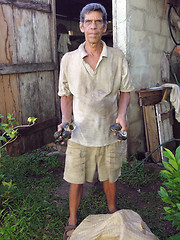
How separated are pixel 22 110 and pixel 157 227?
246 centimetres

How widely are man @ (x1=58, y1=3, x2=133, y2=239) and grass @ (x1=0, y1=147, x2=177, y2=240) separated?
0.33m

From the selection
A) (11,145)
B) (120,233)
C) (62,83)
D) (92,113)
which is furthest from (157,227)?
(11,145)

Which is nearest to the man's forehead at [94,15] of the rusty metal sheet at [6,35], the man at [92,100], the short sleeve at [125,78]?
the man at [92,100]

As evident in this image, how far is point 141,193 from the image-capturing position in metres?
3.40

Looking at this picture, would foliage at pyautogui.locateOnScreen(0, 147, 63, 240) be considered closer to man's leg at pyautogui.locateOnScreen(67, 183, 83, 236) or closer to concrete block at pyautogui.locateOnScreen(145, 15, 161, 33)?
man's leg at pyautogui.locateOnScreen(67, 183, 83, 236)

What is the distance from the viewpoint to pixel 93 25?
2.22 m

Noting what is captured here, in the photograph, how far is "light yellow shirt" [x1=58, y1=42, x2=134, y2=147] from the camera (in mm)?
2342

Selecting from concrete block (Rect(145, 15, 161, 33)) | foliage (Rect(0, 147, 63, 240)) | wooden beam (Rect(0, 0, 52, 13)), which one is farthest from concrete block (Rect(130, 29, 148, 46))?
foliage (Rect(0, 147, 63, 240))

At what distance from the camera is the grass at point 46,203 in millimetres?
2604

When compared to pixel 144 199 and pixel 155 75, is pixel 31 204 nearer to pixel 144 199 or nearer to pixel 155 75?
pixel 144 199

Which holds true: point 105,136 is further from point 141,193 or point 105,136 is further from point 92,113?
point 141,193

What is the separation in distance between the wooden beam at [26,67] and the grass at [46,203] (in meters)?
1.44

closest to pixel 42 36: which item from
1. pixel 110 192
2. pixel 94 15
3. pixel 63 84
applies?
pixel 63 84

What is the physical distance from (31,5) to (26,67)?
93cm
